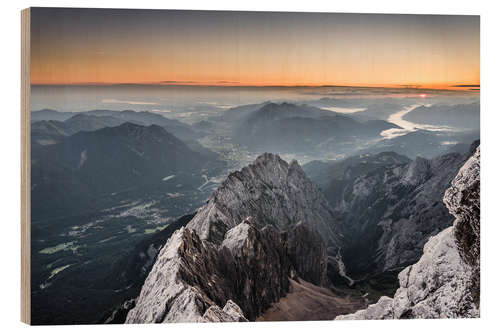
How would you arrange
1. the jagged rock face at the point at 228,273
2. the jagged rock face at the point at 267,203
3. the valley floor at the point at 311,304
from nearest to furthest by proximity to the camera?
the jagged rock face at the point at 228,273 < the valley floor at the point at 311,304 < the jagged rock face at the point at 267,203

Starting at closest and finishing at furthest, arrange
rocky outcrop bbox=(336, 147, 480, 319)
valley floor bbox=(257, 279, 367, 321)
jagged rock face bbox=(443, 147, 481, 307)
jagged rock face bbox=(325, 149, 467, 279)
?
jagged rock face bbox=(443, 147, 481, 307) → rocky outcrop bbox=(336, 147, 480, 319) → valley floor bbox=(257, 279, 367, 321) → jagged rock face bbox=(325, 149, 467, 279)

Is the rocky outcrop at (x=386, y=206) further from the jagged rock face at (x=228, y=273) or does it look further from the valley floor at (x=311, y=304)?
the jagged rock face at (x=228, y=273)

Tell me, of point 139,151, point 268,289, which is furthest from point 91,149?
point 268,289

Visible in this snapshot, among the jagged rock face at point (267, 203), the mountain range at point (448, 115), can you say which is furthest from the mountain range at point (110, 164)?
the mountain range at point (448, 115)

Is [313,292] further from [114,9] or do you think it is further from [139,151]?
[114,9]

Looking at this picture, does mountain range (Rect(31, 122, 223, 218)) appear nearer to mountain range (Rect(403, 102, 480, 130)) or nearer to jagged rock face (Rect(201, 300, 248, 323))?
jagged rock face (Rect(201, 300, 248, 323))

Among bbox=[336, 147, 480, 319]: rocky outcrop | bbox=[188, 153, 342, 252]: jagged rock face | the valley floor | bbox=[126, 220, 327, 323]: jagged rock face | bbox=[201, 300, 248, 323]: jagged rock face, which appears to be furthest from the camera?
bbox=[188, 153, 342, 252]: jagged rock face

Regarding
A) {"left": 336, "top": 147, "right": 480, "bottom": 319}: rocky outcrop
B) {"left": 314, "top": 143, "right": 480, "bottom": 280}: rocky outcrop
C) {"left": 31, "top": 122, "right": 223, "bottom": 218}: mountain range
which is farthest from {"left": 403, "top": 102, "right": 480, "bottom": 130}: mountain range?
{"left": 31, "top": 122, "right": 223, "bottom": 218}: mountain range
